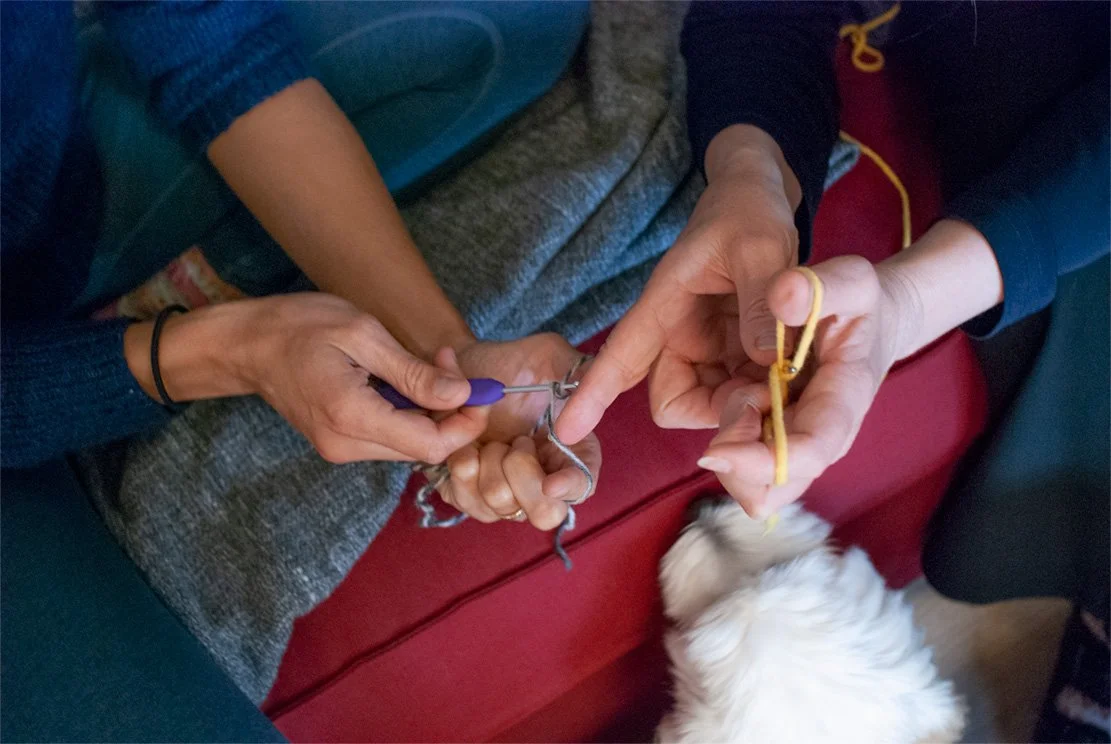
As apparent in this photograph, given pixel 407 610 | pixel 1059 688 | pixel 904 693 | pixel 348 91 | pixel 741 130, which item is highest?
pixel 348 91

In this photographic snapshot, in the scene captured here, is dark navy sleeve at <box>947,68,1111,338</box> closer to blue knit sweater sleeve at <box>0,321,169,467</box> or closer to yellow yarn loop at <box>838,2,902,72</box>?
yellow yarn loop at <box>838,2,902,72</box>

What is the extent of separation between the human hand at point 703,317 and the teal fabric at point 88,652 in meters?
0.38

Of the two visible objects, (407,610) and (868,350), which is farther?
(407,610)

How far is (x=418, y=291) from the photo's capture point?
0.73 meters

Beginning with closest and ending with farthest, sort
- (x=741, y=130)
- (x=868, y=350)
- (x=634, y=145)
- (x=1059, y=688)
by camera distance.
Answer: (x=868, y=350), (x=741, y=130), (x=634, y=145), (x=1059, y=688)

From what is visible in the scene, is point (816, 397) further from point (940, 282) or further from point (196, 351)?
point (196, 351)

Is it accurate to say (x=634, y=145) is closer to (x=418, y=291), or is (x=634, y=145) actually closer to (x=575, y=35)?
(x=575, y=35)

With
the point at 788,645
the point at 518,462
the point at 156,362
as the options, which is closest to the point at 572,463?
the point at 518,462

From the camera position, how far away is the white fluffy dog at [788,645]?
0.69 meters

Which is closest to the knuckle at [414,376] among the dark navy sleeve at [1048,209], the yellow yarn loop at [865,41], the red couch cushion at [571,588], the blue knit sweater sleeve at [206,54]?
the red couch cushion at [571,588]

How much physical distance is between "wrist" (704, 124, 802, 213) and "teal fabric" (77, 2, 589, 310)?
271mm

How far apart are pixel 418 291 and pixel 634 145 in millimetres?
297

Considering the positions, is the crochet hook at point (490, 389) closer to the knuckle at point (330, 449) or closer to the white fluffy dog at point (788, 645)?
the knuckle at point (330, 449)

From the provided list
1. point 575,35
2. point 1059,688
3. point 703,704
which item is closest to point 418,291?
point 575,35
